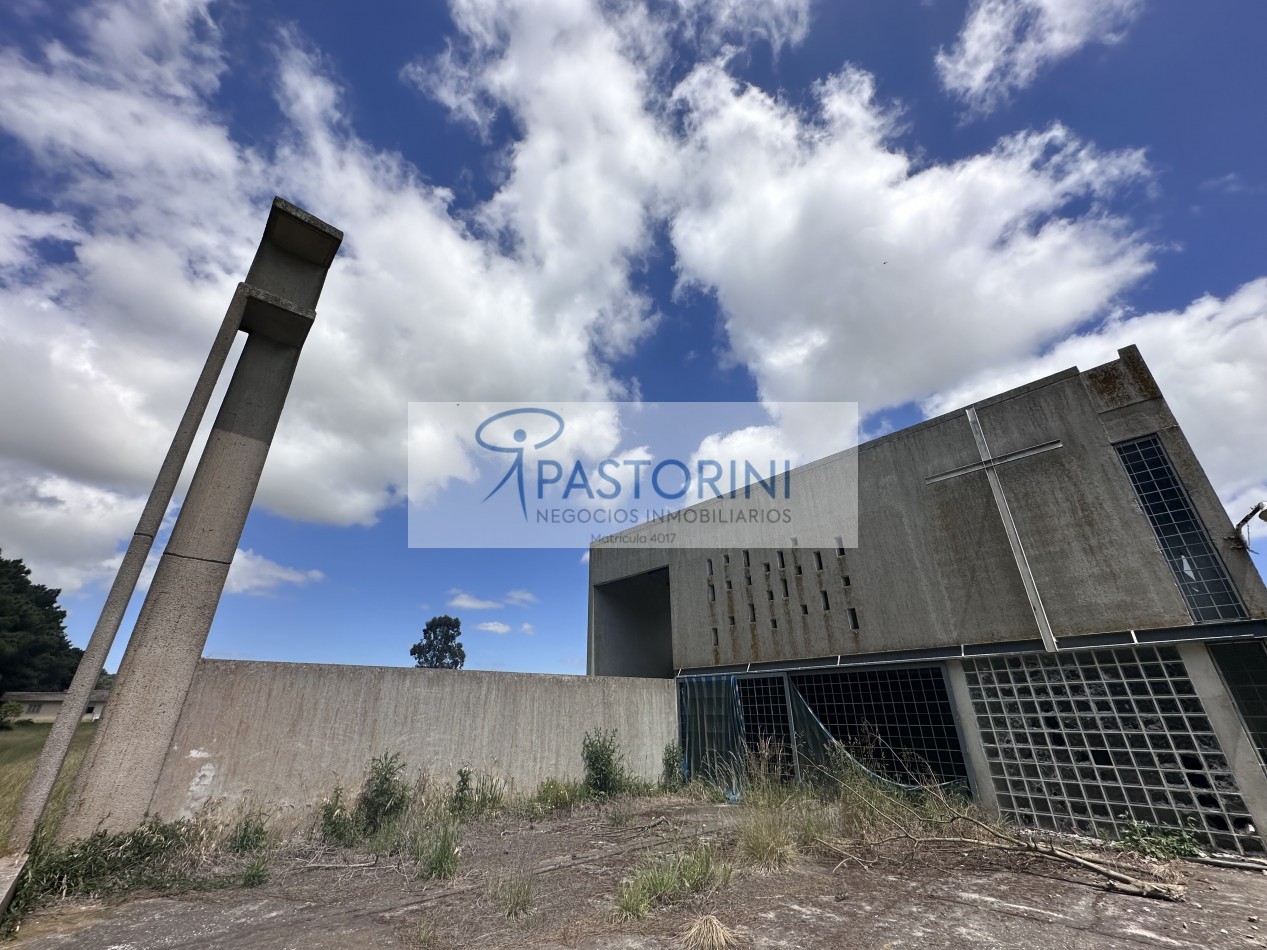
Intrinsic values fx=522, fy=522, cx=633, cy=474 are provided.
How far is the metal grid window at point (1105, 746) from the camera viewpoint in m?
6.23

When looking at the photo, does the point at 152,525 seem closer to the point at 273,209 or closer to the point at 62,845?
the point at 62,845

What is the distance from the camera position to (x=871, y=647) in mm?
9211

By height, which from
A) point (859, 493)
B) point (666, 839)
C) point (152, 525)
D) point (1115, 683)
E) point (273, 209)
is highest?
point (273, 209)

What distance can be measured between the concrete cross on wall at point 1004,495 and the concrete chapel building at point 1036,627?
0.02m

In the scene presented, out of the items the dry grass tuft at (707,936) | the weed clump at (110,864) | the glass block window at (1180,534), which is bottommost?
the dry grass tuft at (707,936)

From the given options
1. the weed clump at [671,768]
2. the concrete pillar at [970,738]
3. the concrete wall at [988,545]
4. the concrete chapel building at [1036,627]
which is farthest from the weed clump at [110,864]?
the concrete pillar at [970,738]

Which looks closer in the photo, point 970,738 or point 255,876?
point 255,876

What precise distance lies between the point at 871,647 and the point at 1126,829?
3.61 meters

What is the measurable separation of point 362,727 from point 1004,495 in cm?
1029

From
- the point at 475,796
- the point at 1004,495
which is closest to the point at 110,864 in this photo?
the point at 475,796

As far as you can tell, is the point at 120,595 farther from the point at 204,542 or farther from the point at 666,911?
the point at 666,911

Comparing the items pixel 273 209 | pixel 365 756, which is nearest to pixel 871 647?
pixel 365 756

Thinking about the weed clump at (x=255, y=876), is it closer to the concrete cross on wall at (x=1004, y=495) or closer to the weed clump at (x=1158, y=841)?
the weed clump at (x=1158, y=841)

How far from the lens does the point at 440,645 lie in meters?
59.2
